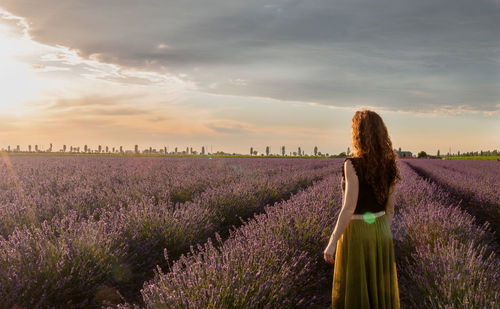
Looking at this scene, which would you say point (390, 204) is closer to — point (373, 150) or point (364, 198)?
point (364, 198)

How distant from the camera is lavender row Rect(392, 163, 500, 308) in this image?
7.64 feet

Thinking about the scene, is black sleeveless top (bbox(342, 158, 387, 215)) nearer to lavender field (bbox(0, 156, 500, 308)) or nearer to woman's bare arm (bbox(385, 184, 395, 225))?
woman's bare arm (bbox(385, 184, 395, 225))

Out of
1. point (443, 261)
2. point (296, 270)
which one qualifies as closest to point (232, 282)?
point (296, 270)

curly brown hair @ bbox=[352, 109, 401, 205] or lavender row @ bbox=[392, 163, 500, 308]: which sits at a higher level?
curly brown hair @ bbox=[352, 109, 401, 205]

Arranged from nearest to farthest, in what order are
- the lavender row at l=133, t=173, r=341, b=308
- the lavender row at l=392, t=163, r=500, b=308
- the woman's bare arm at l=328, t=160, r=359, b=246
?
the lavender row at l=133, t=173, r=341, b=308 < the woman's bare arm at l=328, t=160, r=359, b=246 < the lavender row at l=392, t=163, r=500, b=308

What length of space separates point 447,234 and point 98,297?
3612 millimetres

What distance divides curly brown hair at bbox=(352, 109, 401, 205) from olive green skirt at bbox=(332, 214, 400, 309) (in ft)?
0.74

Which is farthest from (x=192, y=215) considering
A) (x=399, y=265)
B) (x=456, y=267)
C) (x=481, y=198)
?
(x=481, y=198)

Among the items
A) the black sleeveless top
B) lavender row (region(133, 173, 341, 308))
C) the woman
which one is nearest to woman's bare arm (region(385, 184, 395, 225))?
the woman

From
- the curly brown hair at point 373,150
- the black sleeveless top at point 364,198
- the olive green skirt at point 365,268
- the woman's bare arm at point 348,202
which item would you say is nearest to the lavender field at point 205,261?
the olive green skirt at point 365,268

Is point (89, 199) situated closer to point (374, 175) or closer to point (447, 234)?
point (374, 175)

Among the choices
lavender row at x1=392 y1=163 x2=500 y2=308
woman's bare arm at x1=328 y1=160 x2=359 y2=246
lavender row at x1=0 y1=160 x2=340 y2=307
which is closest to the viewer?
woman's bare arm at x1=328 y1=160 x2=359 y2=246

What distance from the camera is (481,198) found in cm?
709

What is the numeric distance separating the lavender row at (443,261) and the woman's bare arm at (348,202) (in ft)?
2.31
